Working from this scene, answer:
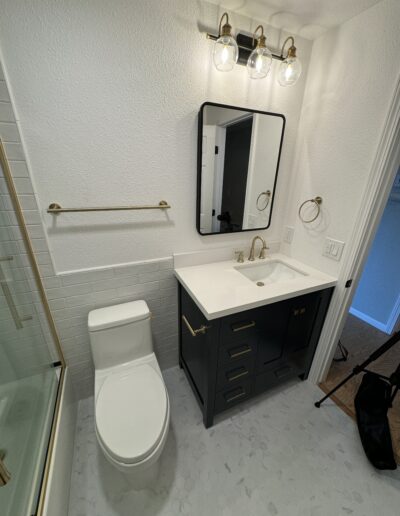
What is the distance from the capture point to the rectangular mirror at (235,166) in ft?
4.19

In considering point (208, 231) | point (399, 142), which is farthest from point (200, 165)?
point (399, 142)

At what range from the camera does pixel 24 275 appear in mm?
1107

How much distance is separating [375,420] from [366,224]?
117 centimetres

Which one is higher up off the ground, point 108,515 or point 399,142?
point 399,142

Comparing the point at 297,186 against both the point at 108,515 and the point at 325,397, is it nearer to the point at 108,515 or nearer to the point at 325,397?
the point at 325,397

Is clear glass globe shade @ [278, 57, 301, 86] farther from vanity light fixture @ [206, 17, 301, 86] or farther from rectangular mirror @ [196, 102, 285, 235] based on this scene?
rectangular mirror @ [196, 102, 285, 235]

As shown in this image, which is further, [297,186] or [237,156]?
[297,186]

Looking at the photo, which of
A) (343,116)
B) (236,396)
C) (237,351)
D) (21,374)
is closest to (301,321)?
(237,351)

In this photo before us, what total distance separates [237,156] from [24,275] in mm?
1395

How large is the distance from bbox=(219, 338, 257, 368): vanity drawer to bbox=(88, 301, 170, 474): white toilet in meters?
0.36

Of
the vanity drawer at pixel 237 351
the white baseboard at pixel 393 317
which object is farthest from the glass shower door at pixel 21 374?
the white baseboard at pixel 393 317

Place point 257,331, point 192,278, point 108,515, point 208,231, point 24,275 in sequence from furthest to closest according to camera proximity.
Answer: point 208,231 → point 192,278 → point 257,331 → point 24,275 → point 108,515

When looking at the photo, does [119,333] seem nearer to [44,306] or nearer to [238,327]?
[44,306]

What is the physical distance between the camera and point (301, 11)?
1100 millimetres
